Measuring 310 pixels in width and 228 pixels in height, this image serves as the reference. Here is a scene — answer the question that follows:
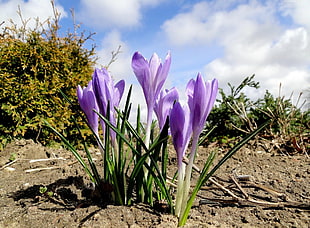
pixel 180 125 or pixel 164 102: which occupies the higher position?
pixel 164 102

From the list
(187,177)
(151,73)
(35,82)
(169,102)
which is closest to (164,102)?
(169,102)

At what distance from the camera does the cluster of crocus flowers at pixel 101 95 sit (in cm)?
143

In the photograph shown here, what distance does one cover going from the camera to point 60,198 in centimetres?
177

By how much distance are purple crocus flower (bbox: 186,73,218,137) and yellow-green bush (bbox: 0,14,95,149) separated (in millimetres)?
3221

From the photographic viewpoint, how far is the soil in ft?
4.62

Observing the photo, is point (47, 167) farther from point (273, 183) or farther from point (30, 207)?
point (273, 183)

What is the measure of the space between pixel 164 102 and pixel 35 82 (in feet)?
10.4

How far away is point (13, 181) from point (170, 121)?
179cm

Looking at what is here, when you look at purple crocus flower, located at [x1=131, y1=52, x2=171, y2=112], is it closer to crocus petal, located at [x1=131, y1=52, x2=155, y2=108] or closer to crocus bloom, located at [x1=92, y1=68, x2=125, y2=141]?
crocus petal, located at [x1=131, y1=52, x2=155, y2=108]

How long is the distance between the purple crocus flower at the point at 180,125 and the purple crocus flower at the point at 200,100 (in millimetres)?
29

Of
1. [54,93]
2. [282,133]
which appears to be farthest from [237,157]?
[54,93]

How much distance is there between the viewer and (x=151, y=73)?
1.34 metres

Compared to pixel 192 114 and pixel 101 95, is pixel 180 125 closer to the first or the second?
pixel 192 114

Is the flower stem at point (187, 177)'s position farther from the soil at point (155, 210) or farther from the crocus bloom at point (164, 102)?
the crocus bloom at point (164, 102)
